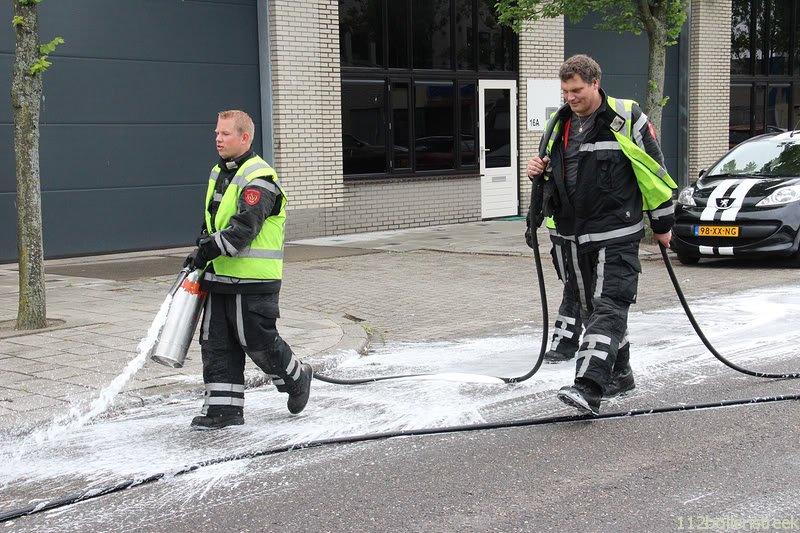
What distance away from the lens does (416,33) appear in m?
17.0

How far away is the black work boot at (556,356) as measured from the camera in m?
7.09

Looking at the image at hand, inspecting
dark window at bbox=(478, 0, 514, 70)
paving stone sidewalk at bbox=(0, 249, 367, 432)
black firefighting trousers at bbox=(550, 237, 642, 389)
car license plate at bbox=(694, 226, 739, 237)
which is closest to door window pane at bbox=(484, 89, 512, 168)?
dark window at bbox=(478, 0, 514, 70)

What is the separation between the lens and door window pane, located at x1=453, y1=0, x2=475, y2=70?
1764 centimetres

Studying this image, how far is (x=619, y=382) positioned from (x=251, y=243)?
2.32 metres

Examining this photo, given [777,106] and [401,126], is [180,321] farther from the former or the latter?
[777,106]

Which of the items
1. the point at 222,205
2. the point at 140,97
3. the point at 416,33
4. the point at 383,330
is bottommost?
the point at 383,330

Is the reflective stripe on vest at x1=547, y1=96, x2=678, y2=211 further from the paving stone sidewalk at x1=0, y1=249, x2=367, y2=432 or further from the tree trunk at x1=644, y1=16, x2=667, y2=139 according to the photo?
the tree trunk at x1=644, y1=16, x2=667, y2=139

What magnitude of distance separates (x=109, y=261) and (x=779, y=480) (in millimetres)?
10263

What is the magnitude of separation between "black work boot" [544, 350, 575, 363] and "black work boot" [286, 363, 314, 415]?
1981 millimetres

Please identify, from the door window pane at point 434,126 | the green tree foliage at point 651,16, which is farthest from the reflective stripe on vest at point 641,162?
the door window pane at point 434,126

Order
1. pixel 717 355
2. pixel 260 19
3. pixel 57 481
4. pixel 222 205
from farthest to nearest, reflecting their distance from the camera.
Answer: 1. pixel 260 19
2. pixel 717 355
3. pixel 222 205
4. pixel 57 481

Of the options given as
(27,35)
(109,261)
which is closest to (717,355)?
(27,35)

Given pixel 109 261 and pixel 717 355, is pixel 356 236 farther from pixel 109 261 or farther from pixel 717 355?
pixel 717 355

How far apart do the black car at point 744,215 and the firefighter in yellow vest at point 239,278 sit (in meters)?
7.57
